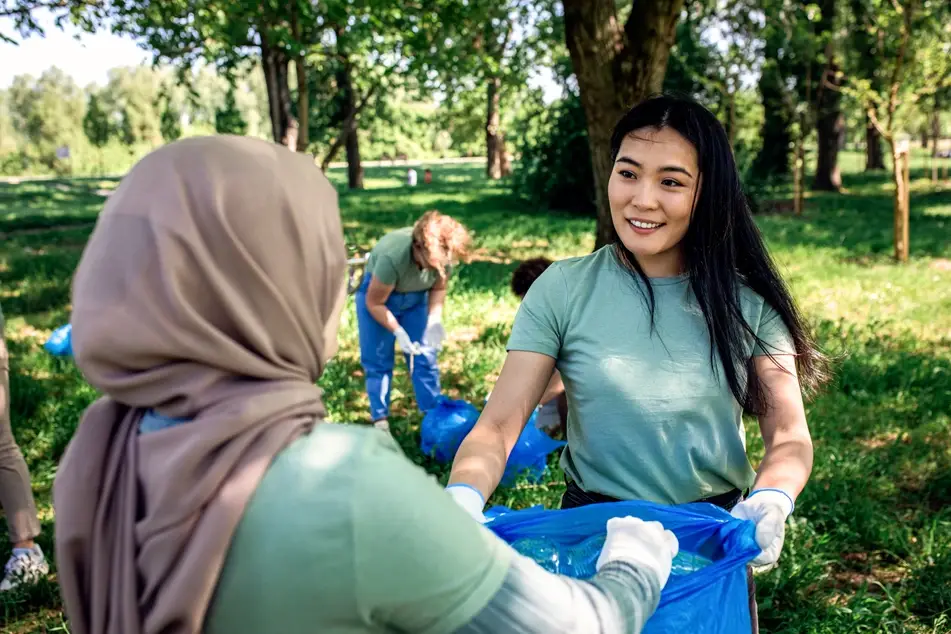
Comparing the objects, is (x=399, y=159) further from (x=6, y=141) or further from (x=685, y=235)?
(x=685, y=235)

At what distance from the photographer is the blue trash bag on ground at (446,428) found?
156 inches

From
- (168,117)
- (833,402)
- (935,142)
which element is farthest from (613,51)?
(935,142)

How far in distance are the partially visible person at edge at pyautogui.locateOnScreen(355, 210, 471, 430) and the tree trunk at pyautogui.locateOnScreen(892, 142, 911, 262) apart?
6787 mm

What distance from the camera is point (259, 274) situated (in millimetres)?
802

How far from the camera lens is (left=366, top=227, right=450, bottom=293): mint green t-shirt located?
14.1ft

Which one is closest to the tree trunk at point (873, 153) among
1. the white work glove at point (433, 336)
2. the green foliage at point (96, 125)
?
the white work glove at point (433, 336)

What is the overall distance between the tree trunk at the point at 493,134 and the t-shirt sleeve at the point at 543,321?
22.2m

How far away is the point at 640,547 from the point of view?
112 cm

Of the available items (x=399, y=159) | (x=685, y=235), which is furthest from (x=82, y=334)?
(x=399, y=159)

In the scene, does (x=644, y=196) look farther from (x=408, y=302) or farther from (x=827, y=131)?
(x=827, y=131)

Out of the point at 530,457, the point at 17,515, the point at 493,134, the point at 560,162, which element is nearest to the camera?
the point at 17,515

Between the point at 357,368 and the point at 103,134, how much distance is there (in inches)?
1824

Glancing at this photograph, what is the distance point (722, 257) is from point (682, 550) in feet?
2.02

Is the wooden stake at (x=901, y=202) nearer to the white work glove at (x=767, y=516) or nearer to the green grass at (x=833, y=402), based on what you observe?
the green grass at (x=833, y=402)
